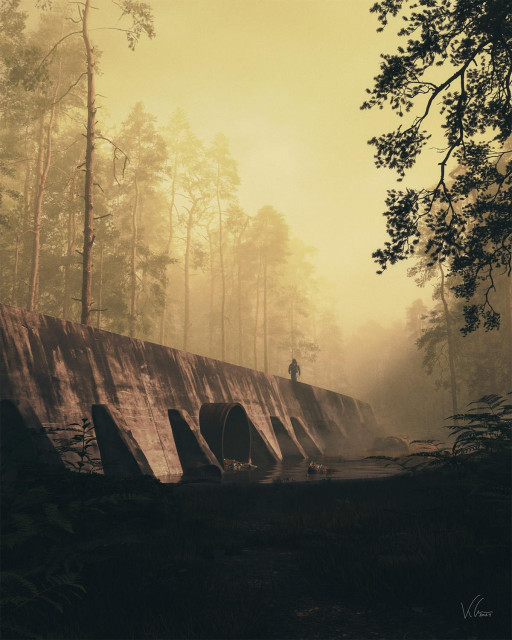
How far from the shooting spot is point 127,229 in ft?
146

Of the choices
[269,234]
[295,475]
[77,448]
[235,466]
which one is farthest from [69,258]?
[269,234]

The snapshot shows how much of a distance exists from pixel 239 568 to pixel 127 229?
1663 inches

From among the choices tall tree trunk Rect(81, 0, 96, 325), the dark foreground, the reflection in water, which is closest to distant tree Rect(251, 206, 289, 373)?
tall tree trunk Rect(81, 0, 96, 325)

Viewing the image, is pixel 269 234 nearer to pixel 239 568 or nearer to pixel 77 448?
pixel 77 448

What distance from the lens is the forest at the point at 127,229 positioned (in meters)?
26.9

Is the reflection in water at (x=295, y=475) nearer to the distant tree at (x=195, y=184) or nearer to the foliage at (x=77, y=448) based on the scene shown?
the foliage at (x=77, y=448)

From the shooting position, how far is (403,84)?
27.9 feet

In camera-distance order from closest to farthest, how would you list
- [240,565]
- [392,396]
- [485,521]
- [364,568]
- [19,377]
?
[364,568] → [240,565] → [485,521] → [19,377] → [392,396]

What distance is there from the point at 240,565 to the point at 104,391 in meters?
8.58

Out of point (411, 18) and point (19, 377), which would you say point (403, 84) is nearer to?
point (411, 18)

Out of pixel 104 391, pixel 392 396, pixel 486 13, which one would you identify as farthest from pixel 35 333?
pixel 392 396

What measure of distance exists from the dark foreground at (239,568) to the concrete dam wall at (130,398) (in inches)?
72.1
